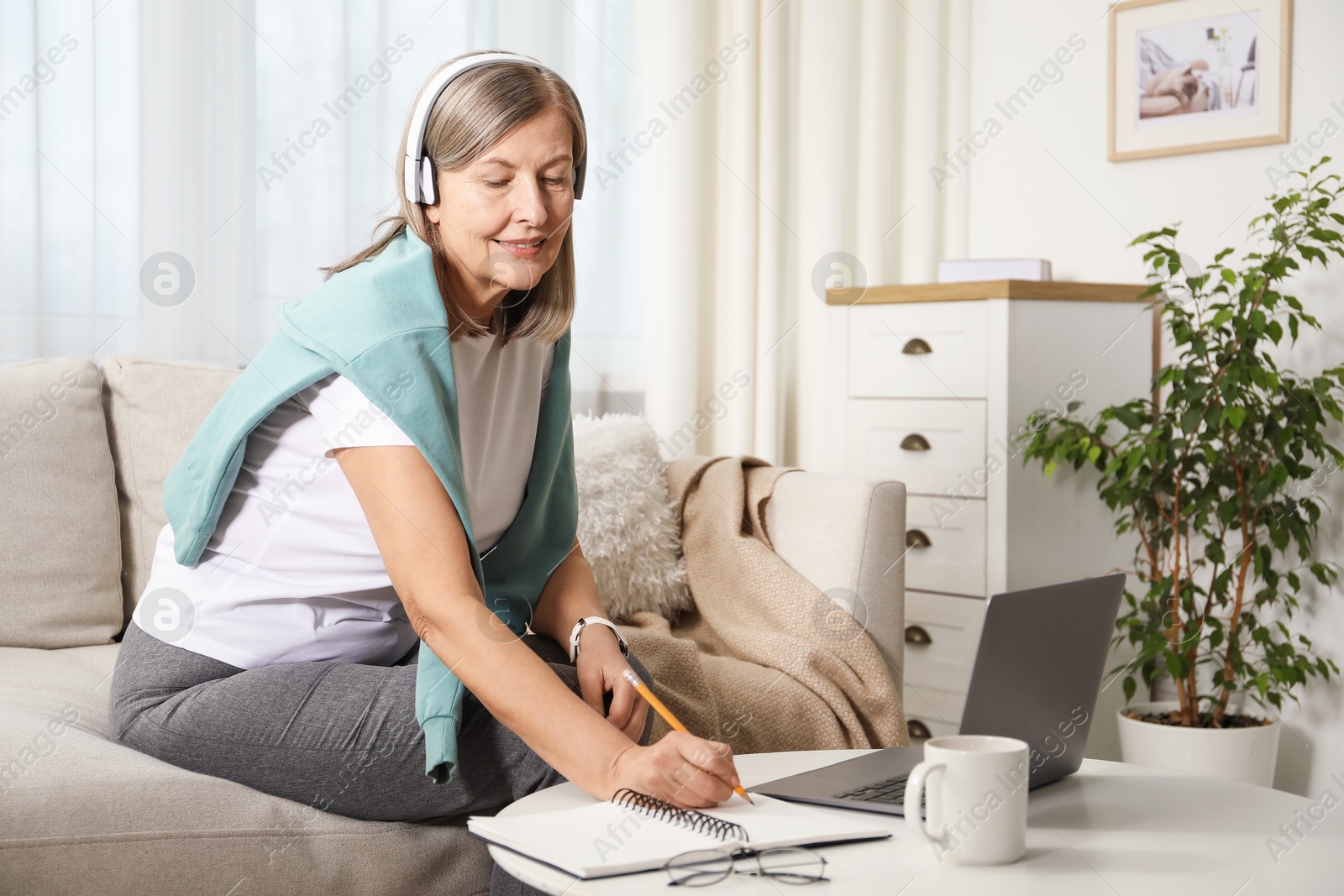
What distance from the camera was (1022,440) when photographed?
83.5 inches

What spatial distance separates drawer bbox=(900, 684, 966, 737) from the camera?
2.14 m

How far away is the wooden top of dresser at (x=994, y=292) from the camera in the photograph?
6.90 ft

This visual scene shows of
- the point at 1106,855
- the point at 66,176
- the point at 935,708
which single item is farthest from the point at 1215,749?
the point at 66,176

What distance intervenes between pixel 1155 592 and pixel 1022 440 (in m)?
0.35

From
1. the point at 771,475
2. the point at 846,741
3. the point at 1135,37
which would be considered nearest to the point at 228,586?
the point at 846,741

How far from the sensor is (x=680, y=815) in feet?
2.64

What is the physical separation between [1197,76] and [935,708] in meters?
1.36

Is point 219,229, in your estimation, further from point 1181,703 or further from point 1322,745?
point 1322,745

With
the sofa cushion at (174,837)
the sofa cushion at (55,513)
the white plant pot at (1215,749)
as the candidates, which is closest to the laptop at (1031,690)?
the sofa cushion at (174,837)

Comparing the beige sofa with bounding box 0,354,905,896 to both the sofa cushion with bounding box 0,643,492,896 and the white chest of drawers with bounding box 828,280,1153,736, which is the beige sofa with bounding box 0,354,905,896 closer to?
the sofa cushion with bounding box 0,643,492,896

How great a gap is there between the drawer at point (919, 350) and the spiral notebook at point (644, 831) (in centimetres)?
144

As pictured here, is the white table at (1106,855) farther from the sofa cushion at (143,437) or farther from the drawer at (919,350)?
the drawer at (919,350)

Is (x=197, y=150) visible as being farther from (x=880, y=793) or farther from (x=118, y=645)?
(x=880, y=793)

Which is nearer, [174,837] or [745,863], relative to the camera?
[745,863]
